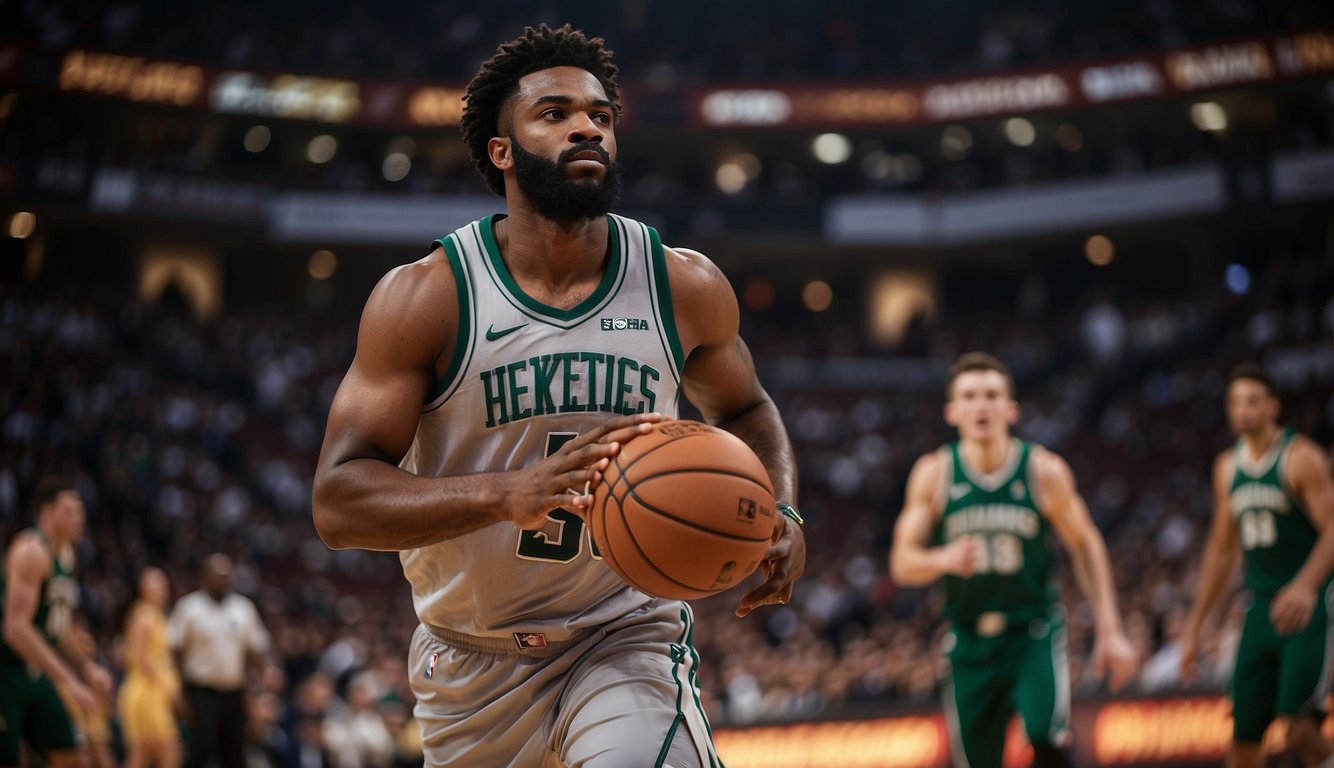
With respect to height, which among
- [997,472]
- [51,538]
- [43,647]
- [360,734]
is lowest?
[360,734]

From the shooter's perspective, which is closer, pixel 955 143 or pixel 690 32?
pixel 955 143

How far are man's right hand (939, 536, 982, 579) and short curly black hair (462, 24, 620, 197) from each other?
318 cm

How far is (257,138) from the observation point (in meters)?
32.5

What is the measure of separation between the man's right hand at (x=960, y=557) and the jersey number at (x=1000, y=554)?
129mm

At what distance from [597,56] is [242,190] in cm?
2730

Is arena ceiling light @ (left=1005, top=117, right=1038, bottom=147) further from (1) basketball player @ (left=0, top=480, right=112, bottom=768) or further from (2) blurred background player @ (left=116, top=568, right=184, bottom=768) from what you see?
(1) basketball player @ (left=0, top=480, right=112, bottom=768)

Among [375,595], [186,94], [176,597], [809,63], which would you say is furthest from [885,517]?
[186,94]

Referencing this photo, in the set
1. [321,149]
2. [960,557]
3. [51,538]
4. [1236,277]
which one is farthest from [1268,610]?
[321,149]

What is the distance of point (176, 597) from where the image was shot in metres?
15.9

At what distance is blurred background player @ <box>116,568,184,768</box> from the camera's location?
10500mm

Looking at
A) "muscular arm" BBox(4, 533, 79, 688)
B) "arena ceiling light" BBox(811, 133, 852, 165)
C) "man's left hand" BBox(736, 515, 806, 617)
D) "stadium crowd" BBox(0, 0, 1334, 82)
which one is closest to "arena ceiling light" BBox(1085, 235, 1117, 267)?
"stadium crowd" BBox(0, 0, 1334, 82)

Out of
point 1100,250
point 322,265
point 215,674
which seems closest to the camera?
point 215,674

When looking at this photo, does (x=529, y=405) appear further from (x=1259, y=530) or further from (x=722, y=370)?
(x=1259, y=530)

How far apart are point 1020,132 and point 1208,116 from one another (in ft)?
13.5
